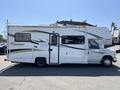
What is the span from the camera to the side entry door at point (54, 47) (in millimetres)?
16438

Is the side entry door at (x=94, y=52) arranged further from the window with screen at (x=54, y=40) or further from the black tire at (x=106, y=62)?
the window with screen at (x=54, y=40)

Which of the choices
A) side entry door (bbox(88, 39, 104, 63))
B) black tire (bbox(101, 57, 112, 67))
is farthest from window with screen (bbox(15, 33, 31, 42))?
black tire (bbox(101, 57, 112, 67))

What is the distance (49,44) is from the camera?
16422mm

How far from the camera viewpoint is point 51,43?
16.4 m

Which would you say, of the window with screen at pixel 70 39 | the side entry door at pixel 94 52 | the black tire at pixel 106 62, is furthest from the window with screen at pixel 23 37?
the black tire at pixel 106 62

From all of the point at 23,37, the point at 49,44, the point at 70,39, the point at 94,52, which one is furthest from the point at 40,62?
the point at 94,52

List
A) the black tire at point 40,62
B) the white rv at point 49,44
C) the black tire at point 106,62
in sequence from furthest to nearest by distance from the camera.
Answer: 1. the black tire at point 106,62
2. the black tire at point 40,62
3. the white rv at point 49,44

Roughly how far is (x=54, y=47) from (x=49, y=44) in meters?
0.39

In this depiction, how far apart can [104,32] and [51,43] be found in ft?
12.0

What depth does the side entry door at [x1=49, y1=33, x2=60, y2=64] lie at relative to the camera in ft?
53.9
